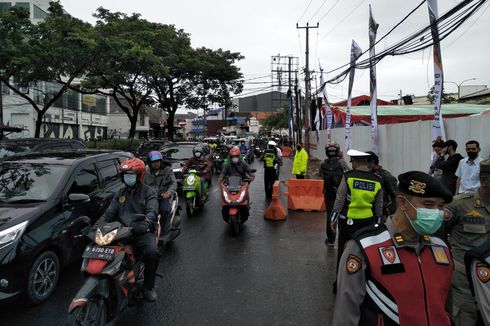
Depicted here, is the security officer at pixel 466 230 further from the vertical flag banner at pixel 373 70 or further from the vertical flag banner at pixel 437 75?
the vertical flag banner at pixel 373 70

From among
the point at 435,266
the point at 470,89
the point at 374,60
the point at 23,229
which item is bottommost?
the point at 23,229

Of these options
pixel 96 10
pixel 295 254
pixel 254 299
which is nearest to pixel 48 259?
pixel 254 299

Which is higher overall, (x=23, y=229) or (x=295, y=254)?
(x=23, y=229)

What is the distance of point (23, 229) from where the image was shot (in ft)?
13.9

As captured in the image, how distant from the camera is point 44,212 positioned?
462 centimetres

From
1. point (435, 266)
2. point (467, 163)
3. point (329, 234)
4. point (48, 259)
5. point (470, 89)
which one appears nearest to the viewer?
point (435, 266)

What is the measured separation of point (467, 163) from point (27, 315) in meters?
6.26

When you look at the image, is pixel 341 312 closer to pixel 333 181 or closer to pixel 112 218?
pixel 112 218

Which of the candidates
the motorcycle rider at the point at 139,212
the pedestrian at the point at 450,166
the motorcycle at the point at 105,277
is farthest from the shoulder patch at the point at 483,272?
the pedestrian at the point at 450,166

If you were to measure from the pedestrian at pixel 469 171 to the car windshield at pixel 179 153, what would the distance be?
9.55 meters

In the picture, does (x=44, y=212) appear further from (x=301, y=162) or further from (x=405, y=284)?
(x=301, y=162)

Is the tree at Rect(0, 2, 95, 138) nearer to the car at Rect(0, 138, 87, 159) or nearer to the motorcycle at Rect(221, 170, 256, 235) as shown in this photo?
the car at Rect(0, 138, 87, 159)

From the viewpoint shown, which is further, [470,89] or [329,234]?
[470,89]

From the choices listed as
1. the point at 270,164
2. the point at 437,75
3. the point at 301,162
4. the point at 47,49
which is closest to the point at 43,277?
the point at 270,164
